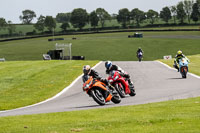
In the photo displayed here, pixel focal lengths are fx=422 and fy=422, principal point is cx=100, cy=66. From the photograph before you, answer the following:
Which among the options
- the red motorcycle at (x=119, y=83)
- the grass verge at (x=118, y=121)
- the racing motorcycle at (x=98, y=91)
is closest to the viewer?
the grass verge at (x=118, y=121)

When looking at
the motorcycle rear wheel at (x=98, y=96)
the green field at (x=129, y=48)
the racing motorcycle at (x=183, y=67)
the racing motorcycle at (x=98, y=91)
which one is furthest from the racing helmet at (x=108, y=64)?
the green field at (x=129, y=48)

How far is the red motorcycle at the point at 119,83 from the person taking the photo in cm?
1606

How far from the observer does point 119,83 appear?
16281mm

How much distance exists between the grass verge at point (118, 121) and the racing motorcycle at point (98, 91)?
80.0 inches

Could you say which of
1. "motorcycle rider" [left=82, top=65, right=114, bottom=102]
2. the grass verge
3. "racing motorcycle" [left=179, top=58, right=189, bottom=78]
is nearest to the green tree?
"racing motorcycle" [left=179, top=58, right=189, bottom=78]

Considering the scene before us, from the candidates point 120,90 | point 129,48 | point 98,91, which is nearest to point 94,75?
point 98,91

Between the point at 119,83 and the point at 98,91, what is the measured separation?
205 cm

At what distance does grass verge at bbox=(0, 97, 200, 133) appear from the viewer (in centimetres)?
860

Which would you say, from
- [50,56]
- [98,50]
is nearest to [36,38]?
[98,50]

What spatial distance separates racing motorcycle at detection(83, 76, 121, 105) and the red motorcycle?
1.21 m

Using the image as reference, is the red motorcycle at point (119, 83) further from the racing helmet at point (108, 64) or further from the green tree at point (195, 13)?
the green tree at point (195, 13)

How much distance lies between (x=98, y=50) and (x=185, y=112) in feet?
254

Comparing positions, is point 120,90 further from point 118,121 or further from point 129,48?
point 129,48

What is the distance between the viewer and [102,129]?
8.74 meters
